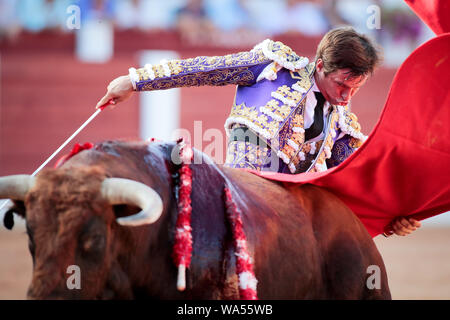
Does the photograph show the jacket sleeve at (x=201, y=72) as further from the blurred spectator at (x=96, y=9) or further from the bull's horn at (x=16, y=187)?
the blurred spectator at (x=96, y=9)

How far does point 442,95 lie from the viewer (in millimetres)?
2576

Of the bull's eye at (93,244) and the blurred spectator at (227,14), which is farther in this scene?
the blurred spectator at (227,14)

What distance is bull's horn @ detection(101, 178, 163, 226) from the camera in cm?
179

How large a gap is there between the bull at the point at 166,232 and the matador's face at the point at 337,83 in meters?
0.46

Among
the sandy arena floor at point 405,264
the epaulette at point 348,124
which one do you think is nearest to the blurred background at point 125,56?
the sandy arena floor at point 405,264

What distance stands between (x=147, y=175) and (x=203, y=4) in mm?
8948

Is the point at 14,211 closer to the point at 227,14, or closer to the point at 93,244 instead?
the point at 93,244

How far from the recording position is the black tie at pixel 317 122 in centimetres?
303

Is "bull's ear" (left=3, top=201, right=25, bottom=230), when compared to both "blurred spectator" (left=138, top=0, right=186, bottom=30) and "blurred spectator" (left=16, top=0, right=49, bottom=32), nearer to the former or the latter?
"blurred spectator" (left=16, top=0, right=49, bottom=32)

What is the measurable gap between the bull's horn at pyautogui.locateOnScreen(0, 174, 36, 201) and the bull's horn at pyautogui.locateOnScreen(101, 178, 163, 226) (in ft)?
0.70

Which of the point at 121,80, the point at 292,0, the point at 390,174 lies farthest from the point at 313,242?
the point at 292,0

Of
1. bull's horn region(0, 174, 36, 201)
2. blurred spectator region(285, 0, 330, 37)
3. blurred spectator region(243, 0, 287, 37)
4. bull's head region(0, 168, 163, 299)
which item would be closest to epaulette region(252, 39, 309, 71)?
bull's head region(0, 168, 163, 299)

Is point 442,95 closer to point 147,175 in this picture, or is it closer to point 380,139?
point 380,139
